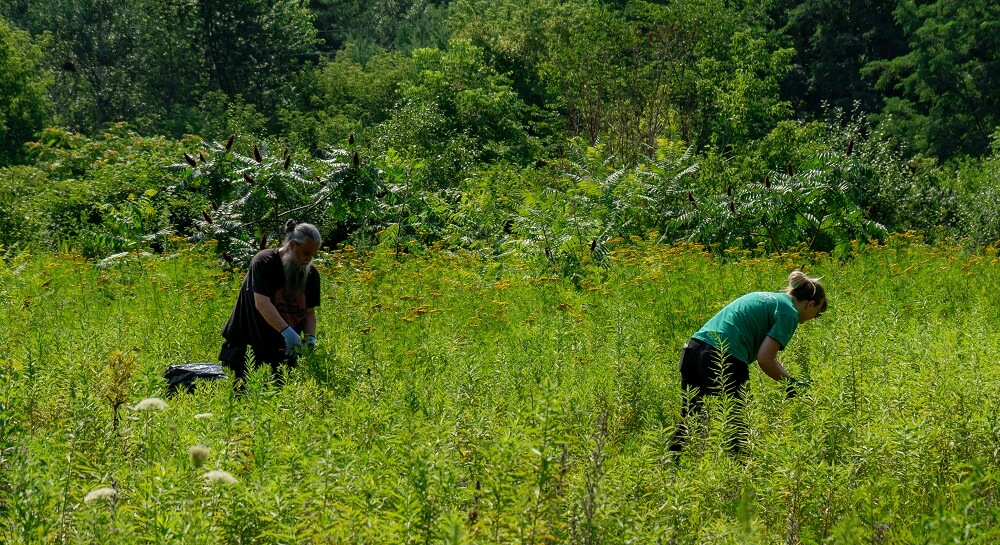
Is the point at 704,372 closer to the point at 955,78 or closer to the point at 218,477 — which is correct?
the point at 218,477

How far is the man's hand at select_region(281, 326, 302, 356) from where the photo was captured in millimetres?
6273

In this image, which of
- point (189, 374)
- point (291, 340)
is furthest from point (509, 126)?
point (189, 374)

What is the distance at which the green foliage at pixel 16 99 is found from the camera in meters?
37.1

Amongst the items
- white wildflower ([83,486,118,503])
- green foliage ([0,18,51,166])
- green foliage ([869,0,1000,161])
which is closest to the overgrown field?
white wildflower ([83,486,118,503])

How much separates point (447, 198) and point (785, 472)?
41.8 feet

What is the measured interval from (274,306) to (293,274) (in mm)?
264

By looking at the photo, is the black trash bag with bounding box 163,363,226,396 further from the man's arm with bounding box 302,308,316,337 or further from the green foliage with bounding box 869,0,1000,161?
the green foliage with bounding box 869,0,1000,161

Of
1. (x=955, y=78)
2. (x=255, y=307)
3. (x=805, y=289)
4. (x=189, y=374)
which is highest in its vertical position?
Result: (x=805, y=289)

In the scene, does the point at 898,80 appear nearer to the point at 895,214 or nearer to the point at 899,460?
the point at 895,214

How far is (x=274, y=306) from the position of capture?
6.41 m

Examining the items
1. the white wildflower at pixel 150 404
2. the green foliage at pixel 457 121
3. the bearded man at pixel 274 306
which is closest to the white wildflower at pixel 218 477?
Result: the white wildflower at pixel 150 404

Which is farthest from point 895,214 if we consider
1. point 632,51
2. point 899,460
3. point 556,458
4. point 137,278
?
point 556,458

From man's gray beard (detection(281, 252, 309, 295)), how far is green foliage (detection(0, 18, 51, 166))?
111ft

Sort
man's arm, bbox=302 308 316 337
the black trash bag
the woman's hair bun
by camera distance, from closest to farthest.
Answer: the woman's hair bun < the black trash bag < man's arm, bbox=302 308 316 337
